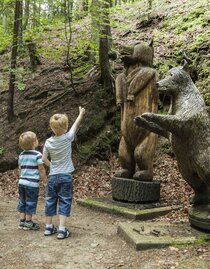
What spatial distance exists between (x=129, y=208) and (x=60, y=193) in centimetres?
199

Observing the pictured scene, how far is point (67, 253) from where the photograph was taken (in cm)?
457

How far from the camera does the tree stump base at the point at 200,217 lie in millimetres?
4734

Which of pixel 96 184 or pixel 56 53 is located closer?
pixel 96 184

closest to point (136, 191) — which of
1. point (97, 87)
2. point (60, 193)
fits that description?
point (60, 193)

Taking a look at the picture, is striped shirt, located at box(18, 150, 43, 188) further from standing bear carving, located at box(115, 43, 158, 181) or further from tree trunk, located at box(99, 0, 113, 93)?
tree trunk, located at box(99, 0, 113, 93)

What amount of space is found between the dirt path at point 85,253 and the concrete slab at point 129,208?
27.9 inches

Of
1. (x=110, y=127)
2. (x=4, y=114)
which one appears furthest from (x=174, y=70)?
(x=4, y=114)

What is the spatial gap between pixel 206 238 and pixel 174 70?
94.9 inches

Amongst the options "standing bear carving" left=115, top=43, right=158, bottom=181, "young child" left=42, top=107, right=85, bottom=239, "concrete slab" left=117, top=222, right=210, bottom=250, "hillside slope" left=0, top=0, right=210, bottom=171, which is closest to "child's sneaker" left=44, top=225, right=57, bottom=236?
"young child" left=42, top=107, right=85, bottom=239

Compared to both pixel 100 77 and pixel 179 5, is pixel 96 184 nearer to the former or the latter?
pixel 100 77

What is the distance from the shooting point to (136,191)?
23.0 feet

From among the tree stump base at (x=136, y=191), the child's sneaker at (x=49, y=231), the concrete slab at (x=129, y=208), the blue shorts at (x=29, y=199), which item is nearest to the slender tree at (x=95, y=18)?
the tree stump base at (x=136, y=191)


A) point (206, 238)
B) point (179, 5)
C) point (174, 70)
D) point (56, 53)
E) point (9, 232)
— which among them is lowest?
point (9, 232)

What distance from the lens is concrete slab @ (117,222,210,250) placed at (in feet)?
14.8
